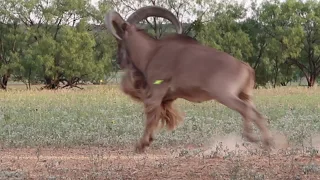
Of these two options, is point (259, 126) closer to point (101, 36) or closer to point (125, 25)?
point (125, 25)

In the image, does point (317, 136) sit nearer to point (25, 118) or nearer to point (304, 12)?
point (25, 118)

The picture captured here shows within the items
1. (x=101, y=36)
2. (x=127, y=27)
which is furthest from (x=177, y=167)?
(x=101, y=36)

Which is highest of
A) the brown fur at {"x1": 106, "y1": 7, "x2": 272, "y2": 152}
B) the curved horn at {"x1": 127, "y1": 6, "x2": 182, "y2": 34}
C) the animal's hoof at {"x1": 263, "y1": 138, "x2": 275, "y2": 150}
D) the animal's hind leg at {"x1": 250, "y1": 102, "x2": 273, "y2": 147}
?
the curved horn at {"x1": 127, "y1": 6, "x2": 182, "y2": 34}

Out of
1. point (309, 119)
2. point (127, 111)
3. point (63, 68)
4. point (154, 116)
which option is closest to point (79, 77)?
point (63, 68)

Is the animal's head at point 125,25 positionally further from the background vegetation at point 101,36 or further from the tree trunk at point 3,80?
the tree trunk at point 3,80

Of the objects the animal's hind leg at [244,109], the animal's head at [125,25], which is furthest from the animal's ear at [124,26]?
the animal's hind leg at [244,109]

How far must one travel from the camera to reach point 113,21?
7754 mm

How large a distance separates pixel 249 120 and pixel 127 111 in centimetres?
1113

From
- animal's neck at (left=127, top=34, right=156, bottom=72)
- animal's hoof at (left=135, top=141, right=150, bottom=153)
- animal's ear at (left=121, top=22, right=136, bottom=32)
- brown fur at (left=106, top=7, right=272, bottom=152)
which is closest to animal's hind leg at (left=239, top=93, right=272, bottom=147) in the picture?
brown fur at (left=106, top=7, right=272, bottom=152)

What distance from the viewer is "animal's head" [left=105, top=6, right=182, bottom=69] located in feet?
25.3

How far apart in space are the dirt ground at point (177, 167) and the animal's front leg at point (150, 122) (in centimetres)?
38

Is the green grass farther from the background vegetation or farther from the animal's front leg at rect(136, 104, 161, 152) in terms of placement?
the background vegetation

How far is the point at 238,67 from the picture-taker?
7246mm

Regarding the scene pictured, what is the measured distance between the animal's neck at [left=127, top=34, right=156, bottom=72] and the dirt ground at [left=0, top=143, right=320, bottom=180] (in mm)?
1382
